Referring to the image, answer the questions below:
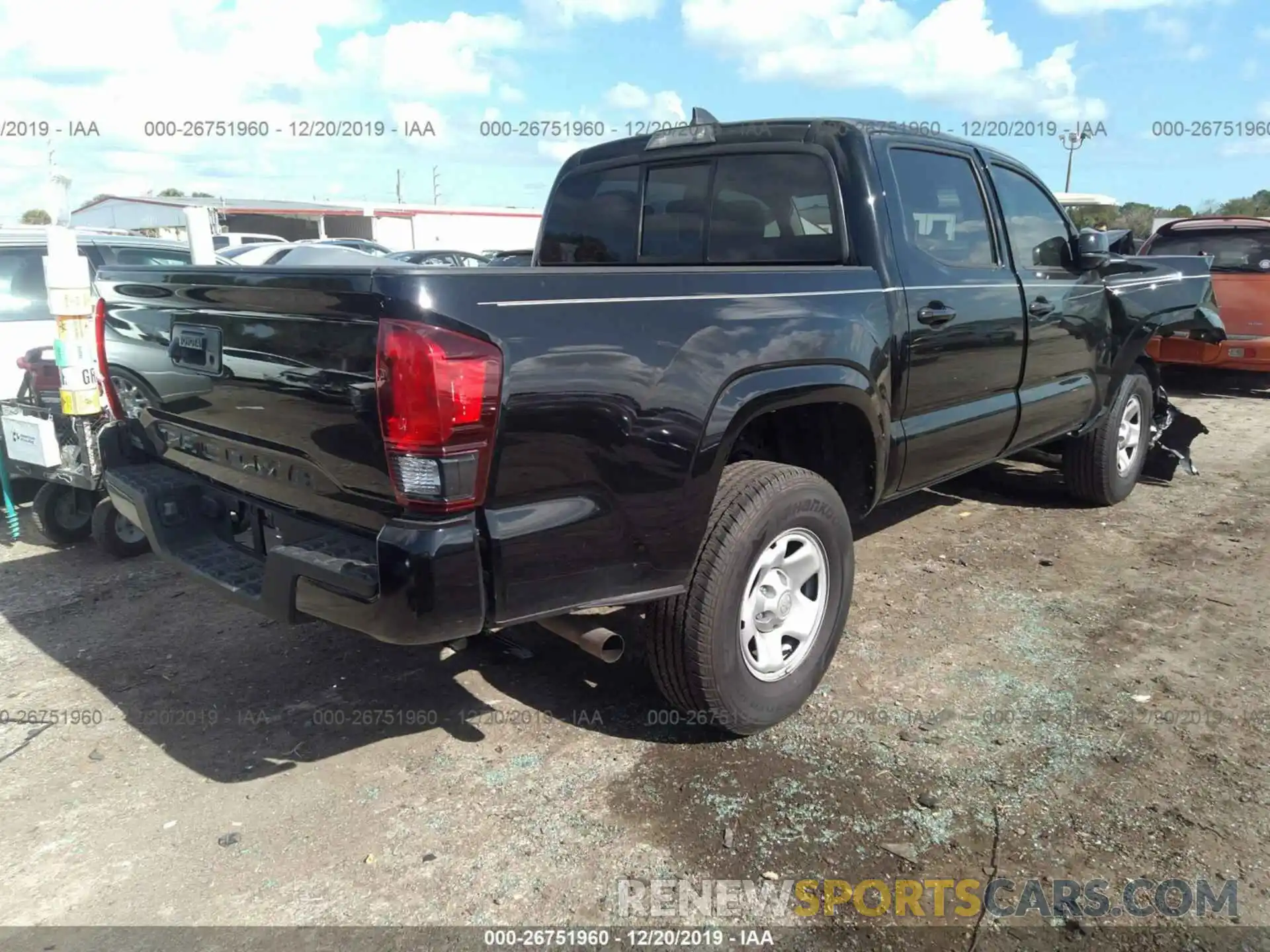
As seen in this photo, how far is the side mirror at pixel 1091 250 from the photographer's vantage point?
15.5ft

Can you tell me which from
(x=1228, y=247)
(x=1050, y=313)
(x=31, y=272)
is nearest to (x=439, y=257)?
(x=31, y=272)

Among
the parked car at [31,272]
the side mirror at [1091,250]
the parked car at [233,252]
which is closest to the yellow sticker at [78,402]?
the parked car at [31,272]

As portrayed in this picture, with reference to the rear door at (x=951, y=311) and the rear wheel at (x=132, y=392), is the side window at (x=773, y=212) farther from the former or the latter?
the rear wheel at (x=132, y=392)

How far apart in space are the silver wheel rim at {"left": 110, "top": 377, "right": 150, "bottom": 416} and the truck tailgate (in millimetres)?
94

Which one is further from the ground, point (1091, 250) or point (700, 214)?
point (700, 214)

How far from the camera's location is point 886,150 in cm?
362

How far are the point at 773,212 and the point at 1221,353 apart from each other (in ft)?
25.5

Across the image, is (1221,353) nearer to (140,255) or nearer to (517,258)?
(517,258)

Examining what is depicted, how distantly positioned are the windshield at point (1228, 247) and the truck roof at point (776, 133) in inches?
267

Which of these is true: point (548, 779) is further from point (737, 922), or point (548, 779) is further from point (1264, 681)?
point (1264, 681)

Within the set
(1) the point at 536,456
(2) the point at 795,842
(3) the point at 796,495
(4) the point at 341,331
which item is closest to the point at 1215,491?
(3) the point at 796,495

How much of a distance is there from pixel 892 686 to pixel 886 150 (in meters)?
2.09

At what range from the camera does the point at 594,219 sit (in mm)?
4336

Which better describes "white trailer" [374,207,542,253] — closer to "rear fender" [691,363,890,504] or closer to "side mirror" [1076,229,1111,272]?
"side mirror" [1076,229,1111,272]
